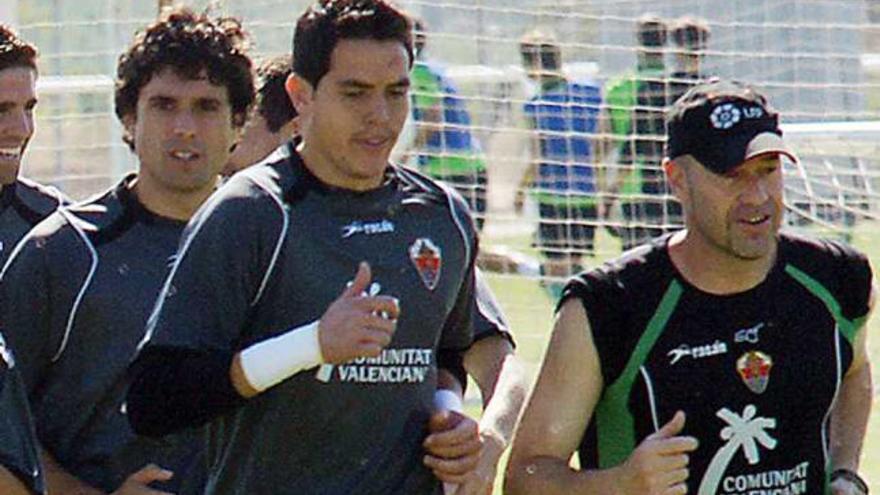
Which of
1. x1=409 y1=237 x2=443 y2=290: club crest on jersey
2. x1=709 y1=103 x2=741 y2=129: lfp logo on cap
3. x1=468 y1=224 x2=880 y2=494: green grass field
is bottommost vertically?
x1=468 y1=224 x2=880 y2=494: green grass field

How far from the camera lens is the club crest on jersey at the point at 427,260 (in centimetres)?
529

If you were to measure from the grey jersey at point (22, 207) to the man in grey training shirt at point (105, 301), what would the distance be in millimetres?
825

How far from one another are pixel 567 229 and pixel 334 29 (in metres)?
7.80

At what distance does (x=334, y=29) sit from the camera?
17.5ft

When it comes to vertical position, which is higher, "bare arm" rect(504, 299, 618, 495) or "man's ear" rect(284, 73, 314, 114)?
"man's ear" rect(284, 73, 314, 114)

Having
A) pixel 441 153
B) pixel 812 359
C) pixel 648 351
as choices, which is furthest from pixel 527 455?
pixel 441 153

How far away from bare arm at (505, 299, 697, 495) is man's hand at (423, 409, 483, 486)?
162 mm

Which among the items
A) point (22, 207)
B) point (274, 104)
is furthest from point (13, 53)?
point (274, 104)

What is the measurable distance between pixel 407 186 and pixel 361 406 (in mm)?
545

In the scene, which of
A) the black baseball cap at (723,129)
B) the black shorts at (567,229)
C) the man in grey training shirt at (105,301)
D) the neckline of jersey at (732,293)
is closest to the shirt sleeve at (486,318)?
the neckline of jersey at (732,293)

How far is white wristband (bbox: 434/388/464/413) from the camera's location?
5352mm

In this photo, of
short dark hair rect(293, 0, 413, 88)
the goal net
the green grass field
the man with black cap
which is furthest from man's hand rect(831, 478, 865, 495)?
the green grass field

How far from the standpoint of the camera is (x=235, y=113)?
6.08m

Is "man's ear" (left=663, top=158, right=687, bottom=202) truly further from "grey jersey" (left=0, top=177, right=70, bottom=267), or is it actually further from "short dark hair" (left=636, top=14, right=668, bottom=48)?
"short dark hair" (left=636, top=14, right=668, bottom=48)
